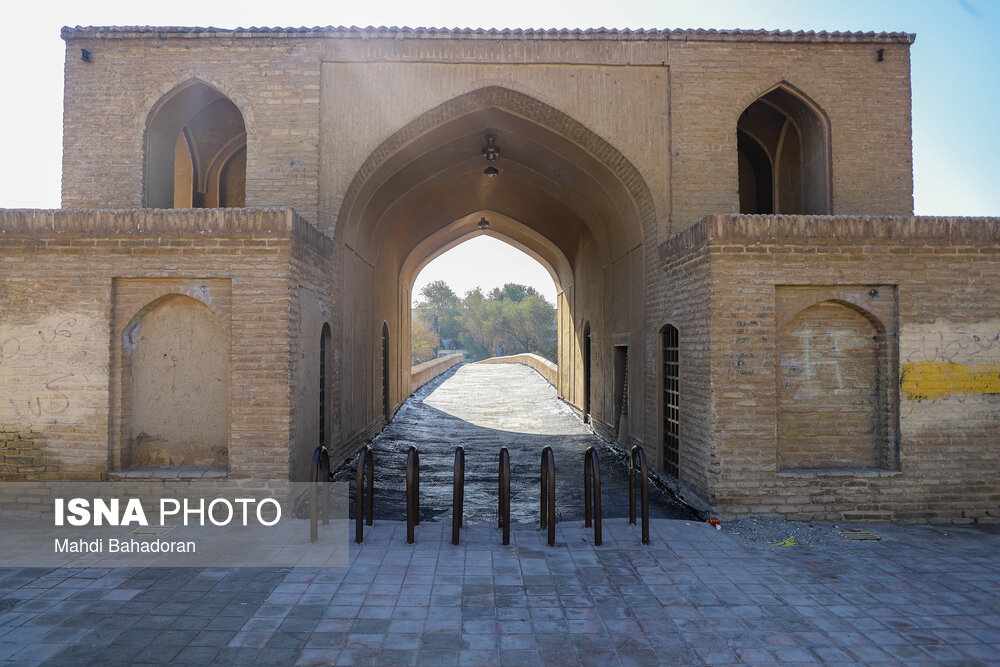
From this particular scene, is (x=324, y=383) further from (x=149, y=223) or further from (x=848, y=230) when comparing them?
(x=848, y=230)

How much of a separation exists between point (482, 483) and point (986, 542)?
17.1ft

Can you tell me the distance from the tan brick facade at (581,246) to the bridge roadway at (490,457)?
0.70 m

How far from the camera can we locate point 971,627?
3.73 m

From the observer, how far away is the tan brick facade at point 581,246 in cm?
602

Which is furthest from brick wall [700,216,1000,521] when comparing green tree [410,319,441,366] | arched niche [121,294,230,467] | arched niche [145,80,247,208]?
green tree [410,319,441,366]

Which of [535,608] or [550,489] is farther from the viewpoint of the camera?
[550,489]

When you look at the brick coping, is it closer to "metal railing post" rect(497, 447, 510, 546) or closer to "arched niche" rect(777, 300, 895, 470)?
"arched niche" rect(777, 300, 895, 470)

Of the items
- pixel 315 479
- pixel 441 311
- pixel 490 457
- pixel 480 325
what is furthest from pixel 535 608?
pixel 441 311

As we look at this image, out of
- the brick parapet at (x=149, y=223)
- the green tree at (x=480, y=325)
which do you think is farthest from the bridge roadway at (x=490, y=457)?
the green tree at (x=480, y=325)

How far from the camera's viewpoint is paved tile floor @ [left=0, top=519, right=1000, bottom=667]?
3.41 meters

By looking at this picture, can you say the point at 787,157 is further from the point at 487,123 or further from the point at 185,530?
the point at 185,530

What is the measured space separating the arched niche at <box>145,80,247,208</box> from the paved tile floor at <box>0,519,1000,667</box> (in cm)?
626

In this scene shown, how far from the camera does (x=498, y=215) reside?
15.2m

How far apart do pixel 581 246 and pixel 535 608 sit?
1076 centimetres
